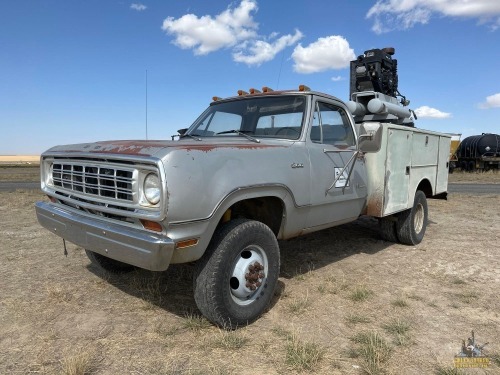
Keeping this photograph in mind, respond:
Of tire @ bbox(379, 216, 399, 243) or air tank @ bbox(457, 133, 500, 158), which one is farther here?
air tank @ bbox(457, 133, 500, 158)

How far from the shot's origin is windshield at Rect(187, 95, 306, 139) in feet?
13.4

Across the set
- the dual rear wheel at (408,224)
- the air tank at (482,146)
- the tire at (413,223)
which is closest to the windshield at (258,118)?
the dual rear wheel at (408,224)

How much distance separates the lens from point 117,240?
111 inches

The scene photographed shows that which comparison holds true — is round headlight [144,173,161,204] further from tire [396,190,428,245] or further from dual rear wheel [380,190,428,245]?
tire [396,190,428,245]

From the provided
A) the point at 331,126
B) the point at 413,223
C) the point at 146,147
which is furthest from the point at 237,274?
the point at 413,223

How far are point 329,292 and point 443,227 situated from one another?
14.2ft

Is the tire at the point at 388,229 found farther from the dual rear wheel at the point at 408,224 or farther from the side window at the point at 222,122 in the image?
the side window at the point at 222,122

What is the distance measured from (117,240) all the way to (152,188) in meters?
0.46

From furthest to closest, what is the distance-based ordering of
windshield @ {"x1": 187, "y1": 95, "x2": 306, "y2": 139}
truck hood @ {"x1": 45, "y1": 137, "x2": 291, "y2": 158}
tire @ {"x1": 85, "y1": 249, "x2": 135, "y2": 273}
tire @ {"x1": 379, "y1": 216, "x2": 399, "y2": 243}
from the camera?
tire @ {"x1": 379, "y1": 216, "x2": 399, "y2": 243}, tire @ {"x1": 85, "y1": 249, "x2": 135, "y2": 273}, windshield @ {"x1": 187, "y1": 95, "x2": 306, "y2": 139}, truck hood @ {"x1": 45, "y1": 137, "x2": 291, "y2": 158}

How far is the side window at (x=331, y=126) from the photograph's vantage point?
13.6 ft

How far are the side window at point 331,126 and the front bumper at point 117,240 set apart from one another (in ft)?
6.77
